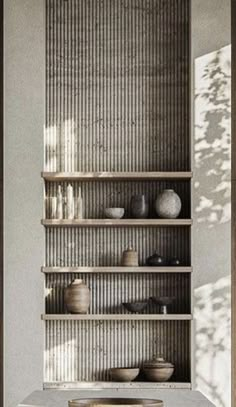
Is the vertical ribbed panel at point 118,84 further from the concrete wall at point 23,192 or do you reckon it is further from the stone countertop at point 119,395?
the stone countertop at point 119,395

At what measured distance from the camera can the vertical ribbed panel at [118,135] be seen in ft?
23.7

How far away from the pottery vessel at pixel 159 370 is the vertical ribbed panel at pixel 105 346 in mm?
204

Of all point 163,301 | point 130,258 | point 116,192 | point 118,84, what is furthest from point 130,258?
point 118,84

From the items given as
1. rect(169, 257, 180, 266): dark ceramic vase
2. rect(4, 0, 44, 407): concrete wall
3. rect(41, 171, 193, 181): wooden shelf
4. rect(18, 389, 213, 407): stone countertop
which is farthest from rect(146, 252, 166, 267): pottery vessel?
rect(18, 389, 213, 407): stone countertop

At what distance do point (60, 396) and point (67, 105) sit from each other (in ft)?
9.67

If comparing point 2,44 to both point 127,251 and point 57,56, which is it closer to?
point 57,56

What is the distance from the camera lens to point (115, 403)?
444 centimetres

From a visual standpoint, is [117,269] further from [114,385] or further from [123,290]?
[114,385]

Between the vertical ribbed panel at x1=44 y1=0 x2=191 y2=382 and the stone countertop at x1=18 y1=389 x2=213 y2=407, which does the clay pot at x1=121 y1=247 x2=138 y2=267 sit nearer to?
the vertical ribbed panel at x1=44 y1=0 x2=191 y2=382

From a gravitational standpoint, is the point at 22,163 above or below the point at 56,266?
above

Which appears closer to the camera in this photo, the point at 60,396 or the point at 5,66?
the point at 60,396

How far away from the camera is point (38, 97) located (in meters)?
7.11

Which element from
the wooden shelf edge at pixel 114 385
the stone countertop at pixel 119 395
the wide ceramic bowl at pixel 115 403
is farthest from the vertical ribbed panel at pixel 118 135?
the wide ceramic bowl at pixel 115 403

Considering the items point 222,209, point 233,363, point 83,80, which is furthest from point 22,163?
point 233,363
